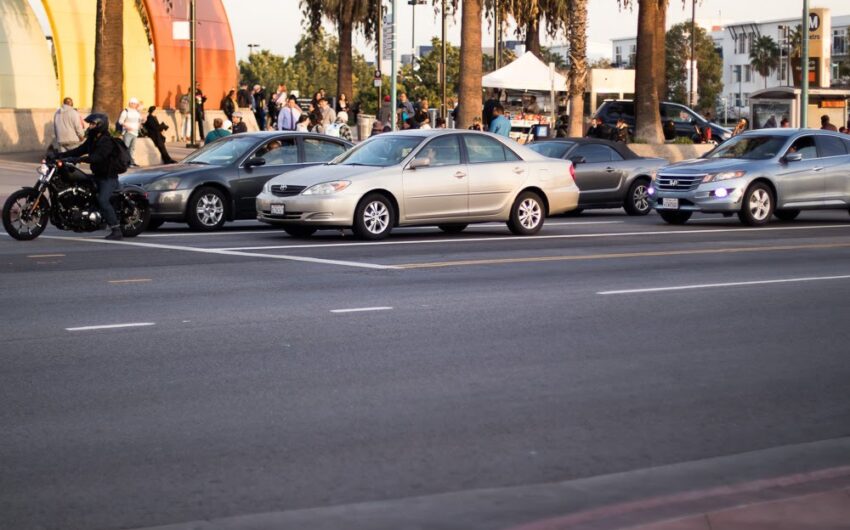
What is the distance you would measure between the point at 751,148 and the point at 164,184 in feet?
32.5

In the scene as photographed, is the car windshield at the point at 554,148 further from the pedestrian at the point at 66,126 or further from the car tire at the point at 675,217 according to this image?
the pedestrian at the point at 66,126

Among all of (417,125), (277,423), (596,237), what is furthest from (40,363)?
(417,125)

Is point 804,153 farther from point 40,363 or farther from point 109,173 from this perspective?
A: point 40,363

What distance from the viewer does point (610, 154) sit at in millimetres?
25594

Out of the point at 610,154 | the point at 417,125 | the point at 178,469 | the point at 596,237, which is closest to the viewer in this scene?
the point at 178,469

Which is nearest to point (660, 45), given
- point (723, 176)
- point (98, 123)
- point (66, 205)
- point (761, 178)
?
point (761, 178)

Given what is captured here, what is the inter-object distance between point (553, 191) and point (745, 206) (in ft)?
12.2

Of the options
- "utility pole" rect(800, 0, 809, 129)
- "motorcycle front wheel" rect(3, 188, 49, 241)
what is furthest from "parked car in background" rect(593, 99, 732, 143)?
"motorcycle front wheel" rect(3, 188, 49, 241)

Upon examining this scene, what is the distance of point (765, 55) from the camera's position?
15200 centimetres

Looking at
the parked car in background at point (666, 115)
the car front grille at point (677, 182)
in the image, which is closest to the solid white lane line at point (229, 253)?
the car front grille at point (677, 182)

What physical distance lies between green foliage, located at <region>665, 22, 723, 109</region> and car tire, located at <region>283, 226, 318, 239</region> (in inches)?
4175

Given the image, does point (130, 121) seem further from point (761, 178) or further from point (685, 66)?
point (685, 66)

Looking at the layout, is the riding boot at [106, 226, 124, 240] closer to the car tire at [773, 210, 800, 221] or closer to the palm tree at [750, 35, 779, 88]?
the car tire at [773, 210, 800, 221]

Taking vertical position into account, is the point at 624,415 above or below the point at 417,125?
below
